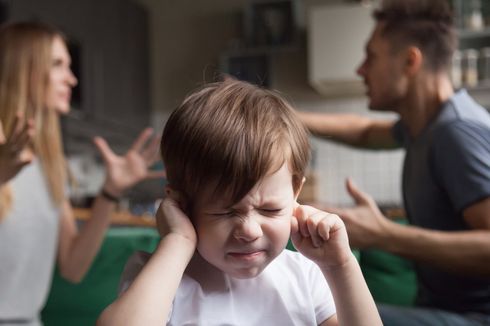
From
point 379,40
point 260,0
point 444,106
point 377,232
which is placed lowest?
point 377,232

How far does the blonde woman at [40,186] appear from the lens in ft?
4.90

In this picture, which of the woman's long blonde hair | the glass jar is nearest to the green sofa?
the woman's long blonde hair

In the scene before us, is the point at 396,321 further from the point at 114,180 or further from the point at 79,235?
the point at 79,235

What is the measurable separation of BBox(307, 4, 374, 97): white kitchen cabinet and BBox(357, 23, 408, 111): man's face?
2.28 m

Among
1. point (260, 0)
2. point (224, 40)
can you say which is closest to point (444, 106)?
point (260, 0)

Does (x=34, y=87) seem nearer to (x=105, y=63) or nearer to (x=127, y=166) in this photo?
(x=127, y=166)

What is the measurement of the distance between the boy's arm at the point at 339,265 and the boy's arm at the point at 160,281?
0.48ft

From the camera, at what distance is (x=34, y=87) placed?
165cm

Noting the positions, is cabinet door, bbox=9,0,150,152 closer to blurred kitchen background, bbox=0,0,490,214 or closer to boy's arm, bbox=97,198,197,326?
blurred kitchen background, bbox=0,0,490,214

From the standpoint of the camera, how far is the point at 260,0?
4551 mm

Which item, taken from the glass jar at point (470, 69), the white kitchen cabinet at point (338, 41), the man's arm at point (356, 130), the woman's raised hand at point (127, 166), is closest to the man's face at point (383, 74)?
the man's arm at point (356, 130)

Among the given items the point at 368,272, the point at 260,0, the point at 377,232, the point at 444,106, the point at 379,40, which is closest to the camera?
the point at 377,232

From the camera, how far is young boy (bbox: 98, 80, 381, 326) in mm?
723

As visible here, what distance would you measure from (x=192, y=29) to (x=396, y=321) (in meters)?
4.04
